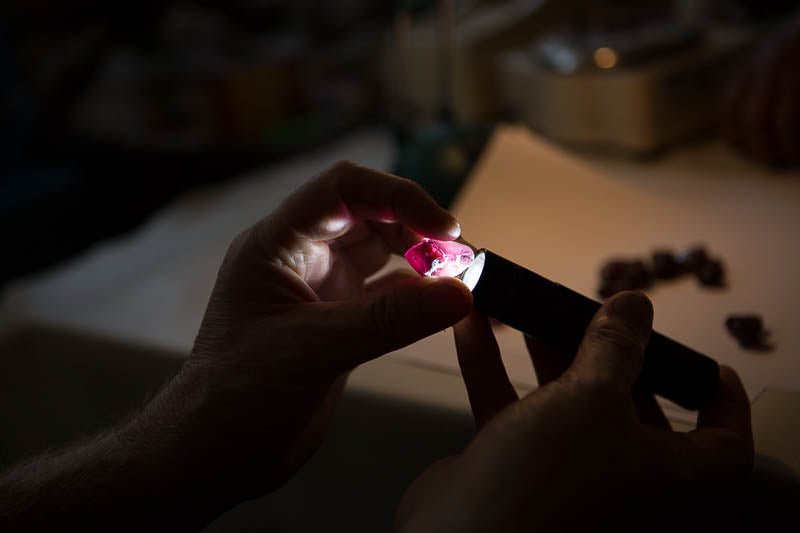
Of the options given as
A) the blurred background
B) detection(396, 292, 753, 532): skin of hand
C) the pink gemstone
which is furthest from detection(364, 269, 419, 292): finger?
the blurred background

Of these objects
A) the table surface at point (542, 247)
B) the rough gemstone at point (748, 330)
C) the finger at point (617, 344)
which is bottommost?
the table surface at point (542, 247)

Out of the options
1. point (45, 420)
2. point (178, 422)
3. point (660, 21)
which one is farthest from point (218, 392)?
point (660, 21)

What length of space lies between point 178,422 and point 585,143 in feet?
2.65

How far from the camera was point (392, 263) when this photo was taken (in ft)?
2.27

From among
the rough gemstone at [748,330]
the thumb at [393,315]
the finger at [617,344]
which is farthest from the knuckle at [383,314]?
the rough gemstone at [748,330]

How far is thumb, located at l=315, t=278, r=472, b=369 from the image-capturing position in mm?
416

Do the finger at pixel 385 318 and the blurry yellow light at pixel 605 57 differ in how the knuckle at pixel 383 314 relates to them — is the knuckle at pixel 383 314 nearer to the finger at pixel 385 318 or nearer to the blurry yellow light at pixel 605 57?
the finger at pixel 385 318

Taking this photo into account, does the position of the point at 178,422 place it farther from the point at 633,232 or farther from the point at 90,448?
the point at 633,232

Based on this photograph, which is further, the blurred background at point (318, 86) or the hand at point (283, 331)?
the blurred background at point (318, 86)

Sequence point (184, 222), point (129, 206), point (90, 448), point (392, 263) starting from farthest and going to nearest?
point (129, 206) → point (184, 222) → point (392, 263) → point (90, 448)

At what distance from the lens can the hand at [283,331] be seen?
0.42m

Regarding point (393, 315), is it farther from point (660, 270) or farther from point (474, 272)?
point (660, 270)

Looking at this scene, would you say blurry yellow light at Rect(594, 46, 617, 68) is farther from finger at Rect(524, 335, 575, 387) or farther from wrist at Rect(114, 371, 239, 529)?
wrist at Rect(114, 371, 239, 529)

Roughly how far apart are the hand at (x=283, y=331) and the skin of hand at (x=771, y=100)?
0.65 metres
